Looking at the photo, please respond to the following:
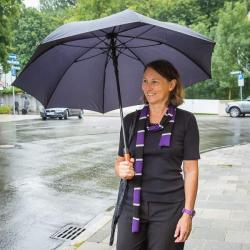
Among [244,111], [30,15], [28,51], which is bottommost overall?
[244,111]

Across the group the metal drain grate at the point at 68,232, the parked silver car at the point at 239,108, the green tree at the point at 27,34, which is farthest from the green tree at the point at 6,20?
the green tree at the point at 27,34

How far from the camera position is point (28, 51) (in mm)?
54531

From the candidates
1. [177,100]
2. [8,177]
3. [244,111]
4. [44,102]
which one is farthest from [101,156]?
[244,111]

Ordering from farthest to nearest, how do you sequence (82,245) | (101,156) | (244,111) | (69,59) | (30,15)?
(30,15)
(244,111)
(101,156)
(82,245)
(69,59)

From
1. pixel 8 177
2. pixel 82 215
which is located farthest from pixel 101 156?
pixel 82 215

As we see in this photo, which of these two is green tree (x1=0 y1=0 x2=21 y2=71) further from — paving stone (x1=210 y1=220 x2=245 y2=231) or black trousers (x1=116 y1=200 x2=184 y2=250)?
black trousers (x1=116 y1=200 x2=184 y2=250)

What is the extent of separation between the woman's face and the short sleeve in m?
0.23

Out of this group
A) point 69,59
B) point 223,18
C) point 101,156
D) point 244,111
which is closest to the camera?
point 69,59

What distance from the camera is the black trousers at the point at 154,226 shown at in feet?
9.22

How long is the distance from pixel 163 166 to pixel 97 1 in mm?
52331

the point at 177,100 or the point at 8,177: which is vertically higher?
the point at 177,100

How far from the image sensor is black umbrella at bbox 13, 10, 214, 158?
127 inches

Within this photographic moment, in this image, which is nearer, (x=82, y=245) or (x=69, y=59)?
(x=69, y=59)

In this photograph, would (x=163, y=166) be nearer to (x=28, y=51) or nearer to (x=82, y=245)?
(x=82, y=245)
